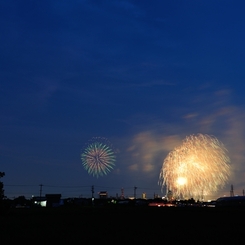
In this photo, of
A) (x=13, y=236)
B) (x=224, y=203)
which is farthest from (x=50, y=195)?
(x=13, y=236)

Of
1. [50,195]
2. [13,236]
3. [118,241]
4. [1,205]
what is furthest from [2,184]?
[50,195]

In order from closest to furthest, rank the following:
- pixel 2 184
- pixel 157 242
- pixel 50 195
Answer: pixel 157 242, pixel 2 184, pixel 50 195

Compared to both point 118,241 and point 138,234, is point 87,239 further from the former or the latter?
point 138,234

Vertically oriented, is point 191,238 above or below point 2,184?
below

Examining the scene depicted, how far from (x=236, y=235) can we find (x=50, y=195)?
161 m

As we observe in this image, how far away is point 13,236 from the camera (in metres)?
29.7

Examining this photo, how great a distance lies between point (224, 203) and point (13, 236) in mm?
106617

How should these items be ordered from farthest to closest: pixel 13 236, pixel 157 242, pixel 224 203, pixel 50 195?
pixel 50 195 → pixel 224 203 → pixel 13 236 → pixel 157 242

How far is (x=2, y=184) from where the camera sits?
7819cm

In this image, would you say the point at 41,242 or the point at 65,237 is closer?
the point at 41,242

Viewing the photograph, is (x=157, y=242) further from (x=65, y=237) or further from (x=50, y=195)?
(x=50, y=195)

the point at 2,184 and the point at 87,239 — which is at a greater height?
the point at 2,184

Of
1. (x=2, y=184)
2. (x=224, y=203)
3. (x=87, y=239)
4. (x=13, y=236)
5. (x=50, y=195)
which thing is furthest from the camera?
(x=50, y=195)

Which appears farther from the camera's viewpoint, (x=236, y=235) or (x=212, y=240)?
(x=236, y=235)
